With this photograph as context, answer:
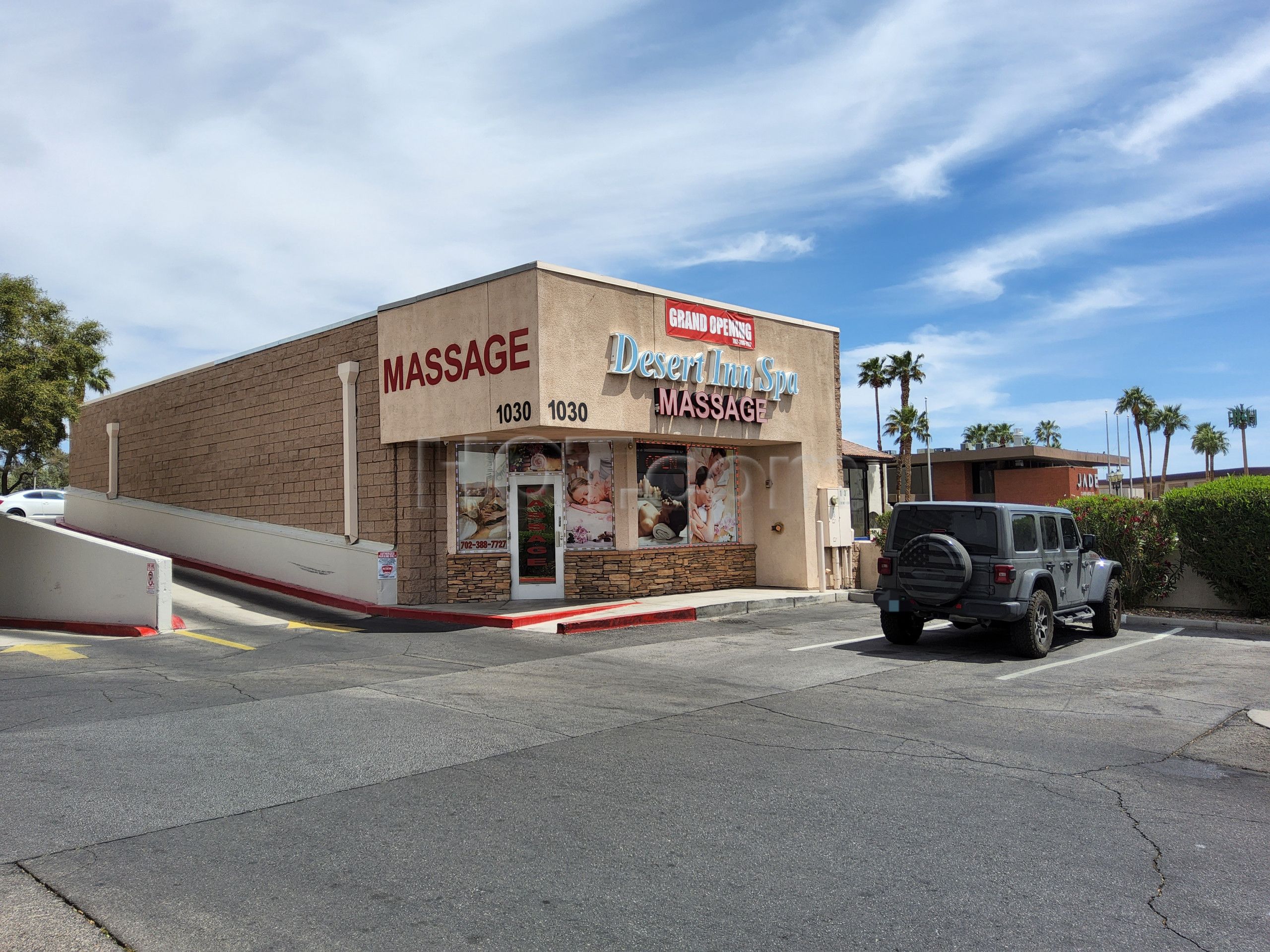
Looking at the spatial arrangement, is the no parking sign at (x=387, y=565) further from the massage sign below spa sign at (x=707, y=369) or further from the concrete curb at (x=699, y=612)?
the massage sign below spa sign at (x=707, y=369)

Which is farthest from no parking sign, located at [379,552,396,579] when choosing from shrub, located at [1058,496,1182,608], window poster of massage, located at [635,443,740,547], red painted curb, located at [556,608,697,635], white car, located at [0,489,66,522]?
white car, located at [0,489,66,522]

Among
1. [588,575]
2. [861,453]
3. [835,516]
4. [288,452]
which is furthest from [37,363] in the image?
[861,453]

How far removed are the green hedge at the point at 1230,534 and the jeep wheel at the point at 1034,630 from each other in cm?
536

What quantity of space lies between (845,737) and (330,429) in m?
14.0

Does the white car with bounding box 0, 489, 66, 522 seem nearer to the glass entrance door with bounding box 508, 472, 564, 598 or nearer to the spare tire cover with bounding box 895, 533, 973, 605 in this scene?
the glass entrance door with bounding box 508, 472, 564, 598

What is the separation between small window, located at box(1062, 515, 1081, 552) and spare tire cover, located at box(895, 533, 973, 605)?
2.14 metres

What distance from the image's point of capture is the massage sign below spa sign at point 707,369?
15812mm

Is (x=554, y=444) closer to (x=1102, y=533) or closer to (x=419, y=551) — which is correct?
(x=419, y=551)

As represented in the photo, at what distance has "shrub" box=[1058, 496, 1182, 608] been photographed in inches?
619

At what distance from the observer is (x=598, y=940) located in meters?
3.79

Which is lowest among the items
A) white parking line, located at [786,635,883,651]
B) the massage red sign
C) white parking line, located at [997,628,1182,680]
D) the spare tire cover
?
white parking line, located at [997,628,1182,680]

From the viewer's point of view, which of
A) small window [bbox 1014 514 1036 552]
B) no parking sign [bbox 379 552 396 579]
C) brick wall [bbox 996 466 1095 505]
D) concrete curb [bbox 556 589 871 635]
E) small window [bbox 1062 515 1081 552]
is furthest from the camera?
brick wall [bbox 996 466 1095 505]

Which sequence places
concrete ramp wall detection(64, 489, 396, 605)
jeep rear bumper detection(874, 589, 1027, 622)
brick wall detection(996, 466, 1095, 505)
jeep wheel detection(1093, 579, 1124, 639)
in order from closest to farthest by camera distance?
jeep rear bumper detection(874, 589, 1027, 622), jeep wheel detection(1093, 579, 1124, 639), concrete ramp wall detection(64, 489, 396, 605), brick wall detection(996, 466, 1095, 505)

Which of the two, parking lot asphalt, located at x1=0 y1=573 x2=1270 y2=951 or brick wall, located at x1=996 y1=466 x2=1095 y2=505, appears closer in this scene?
parking lot asphalt, located at x1=0 y1=573 x2=1270 y2=951
